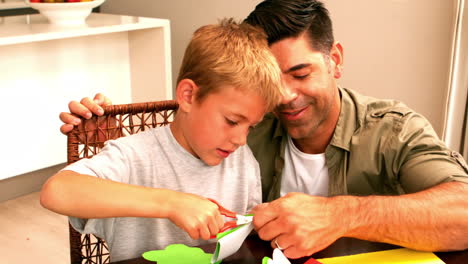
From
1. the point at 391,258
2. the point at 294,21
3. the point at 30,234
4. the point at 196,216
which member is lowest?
the point at 30,234

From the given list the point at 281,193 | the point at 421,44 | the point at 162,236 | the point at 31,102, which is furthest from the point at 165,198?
the point at 31,102

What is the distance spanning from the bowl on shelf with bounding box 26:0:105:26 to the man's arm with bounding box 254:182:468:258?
7.28 ft

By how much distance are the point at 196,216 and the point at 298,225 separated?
0.21 m

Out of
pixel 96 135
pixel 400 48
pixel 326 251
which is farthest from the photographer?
pixel 400 48

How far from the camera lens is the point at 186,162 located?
4.42 ft

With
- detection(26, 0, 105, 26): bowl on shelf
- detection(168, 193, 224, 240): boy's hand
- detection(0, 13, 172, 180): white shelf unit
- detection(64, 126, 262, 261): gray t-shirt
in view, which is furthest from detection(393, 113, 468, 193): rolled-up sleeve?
detection(26, 0, 105, 26): bowl on shelf

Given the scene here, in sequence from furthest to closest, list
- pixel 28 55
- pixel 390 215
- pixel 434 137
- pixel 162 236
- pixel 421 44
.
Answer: pixel 28 55 < pixel 421 44 < pixel 434 137 < pixel 162 236 < pixel 390 215

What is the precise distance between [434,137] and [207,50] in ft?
2.04

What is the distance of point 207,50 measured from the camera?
1249 mm

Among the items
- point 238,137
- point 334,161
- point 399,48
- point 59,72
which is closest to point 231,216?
point 238,137

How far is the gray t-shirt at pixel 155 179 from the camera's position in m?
1.26

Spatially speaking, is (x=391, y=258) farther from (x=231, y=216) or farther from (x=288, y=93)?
(x=288, y=93)

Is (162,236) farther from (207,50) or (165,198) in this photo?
(207,50)

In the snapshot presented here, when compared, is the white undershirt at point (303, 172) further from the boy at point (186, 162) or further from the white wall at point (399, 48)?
the white wall at point (399, 48)
